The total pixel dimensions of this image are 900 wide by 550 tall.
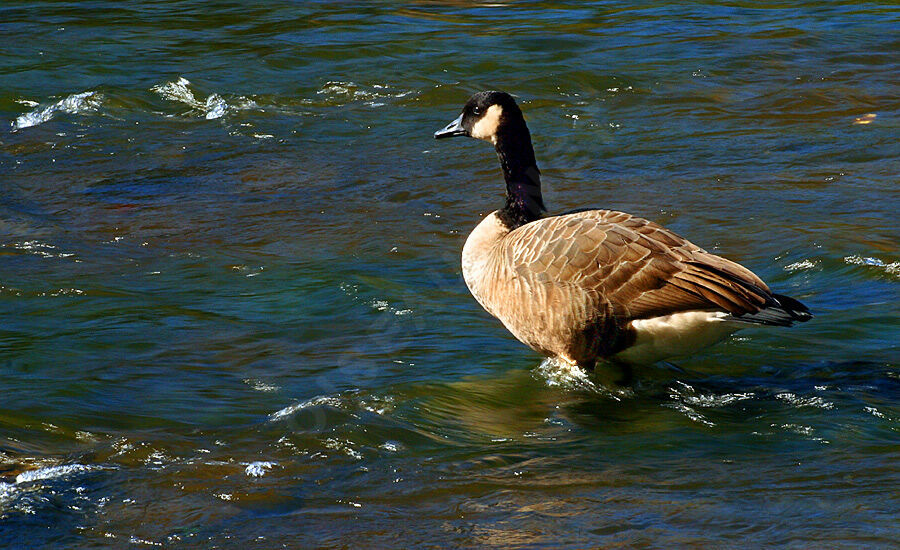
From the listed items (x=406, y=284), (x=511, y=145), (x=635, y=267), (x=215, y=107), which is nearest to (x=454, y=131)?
(x=511, y=145)

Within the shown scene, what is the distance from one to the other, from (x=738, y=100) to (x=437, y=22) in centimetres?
526

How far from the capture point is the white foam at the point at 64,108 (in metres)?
12.8

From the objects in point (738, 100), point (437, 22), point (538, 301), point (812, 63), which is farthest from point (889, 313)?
point (437, 22)

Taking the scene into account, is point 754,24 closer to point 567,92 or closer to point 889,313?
point 567,92

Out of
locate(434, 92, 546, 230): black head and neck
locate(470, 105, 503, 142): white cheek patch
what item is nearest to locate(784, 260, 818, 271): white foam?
locate(434, 92, 546, 230): black head and neck

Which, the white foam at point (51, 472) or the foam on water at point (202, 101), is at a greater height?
the foam on water at point (202, 101)

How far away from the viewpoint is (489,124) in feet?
24.7

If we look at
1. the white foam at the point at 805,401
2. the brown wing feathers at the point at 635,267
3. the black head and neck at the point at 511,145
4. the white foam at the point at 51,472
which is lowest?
the white foam at the point at 805,401

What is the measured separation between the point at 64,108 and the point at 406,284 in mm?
6664

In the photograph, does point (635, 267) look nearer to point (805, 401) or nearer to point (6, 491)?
point (805, 401)

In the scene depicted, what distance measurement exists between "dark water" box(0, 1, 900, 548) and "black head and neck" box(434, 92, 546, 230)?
2.76 feet

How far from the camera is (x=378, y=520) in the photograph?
4844mm

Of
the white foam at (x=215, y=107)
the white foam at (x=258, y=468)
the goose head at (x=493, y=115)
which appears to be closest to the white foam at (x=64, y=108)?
the white foam at (x=215, y=107)

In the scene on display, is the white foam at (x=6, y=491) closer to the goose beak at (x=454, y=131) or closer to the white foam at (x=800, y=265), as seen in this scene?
the goose beak at (x=454, y=131)
